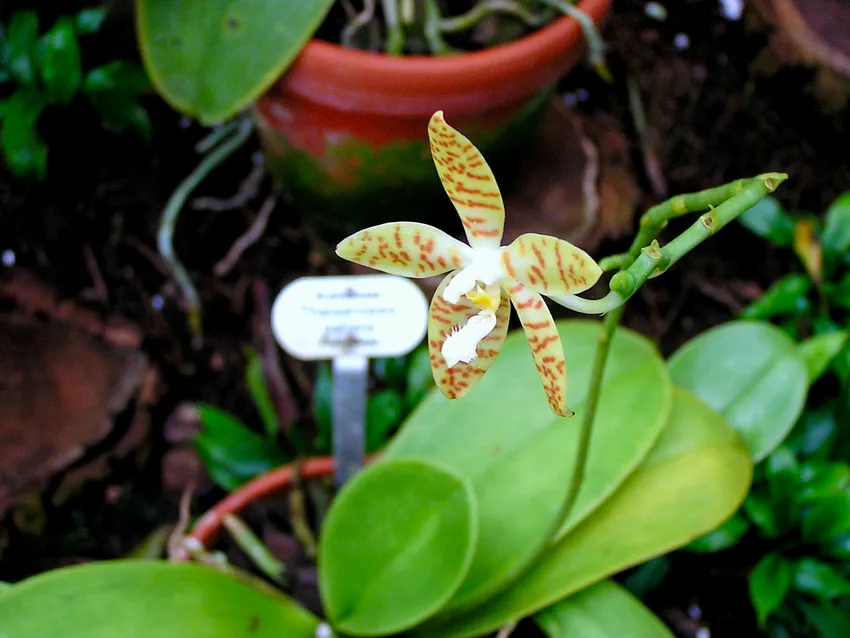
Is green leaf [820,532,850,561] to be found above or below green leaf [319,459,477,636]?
below

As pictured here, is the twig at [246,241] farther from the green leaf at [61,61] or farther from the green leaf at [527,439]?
the green leaf at [527,439]

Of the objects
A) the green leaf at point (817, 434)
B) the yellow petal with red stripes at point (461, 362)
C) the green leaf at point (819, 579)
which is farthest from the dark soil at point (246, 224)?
the yellow petal with red stripes at point (461, 362)

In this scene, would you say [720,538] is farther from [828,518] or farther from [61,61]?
[61,61]

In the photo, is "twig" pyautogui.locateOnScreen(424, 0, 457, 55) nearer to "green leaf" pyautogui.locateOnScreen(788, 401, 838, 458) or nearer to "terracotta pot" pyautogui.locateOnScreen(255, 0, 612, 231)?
"terracotta pot" pyautogui.locateOnScreen(255, 0, 612, 231)

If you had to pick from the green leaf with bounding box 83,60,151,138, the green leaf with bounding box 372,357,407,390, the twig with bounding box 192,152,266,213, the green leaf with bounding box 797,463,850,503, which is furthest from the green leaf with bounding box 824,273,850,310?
the green leaf with bounding box 83,60,151,138

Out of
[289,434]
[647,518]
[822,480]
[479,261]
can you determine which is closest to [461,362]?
[479,261]

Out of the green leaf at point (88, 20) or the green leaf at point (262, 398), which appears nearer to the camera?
the green leaf at point (262, 398)

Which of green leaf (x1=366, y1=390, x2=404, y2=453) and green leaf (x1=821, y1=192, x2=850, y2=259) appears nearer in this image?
green leaf (x1=366, y1=390, x2=404, y2=453)
